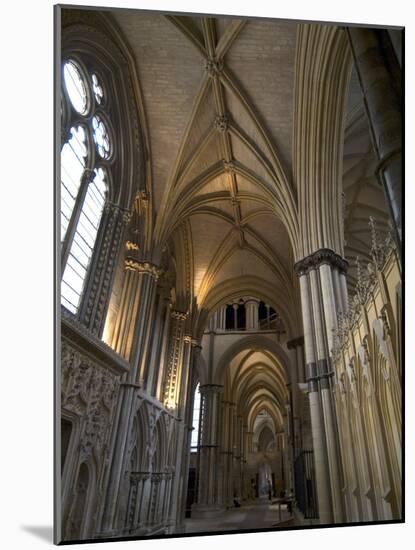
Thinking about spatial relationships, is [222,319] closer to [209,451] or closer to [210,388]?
[210,388]

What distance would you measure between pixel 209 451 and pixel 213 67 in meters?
18.1

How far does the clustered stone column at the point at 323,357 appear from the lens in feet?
23.0

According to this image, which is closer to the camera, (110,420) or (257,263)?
(110,420)

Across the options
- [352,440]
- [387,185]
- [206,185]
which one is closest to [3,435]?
[387,185]

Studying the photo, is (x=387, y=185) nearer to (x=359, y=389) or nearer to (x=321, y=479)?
(x=359, y=389)

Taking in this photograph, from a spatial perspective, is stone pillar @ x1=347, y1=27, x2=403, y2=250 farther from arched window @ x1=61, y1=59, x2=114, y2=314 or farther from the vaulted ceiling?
arched window @ x1=61, y1=59, x2=114, y2=314

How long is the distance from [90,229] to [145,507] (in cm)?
759

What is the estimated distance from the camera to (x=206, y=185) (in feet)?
44.7

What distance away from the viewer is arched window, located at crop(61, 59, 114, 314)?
7.60 m

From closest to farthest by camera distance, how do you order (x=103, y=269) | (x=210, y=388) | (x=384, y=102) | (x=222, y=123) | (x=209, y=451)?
1. (x=384, y=102)
2. (x=103, y=269)
3. (x=222, y=123)
4. (x=209, y=451)
5. (x=210, y=388)

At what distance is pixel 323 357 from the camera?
25.9ft

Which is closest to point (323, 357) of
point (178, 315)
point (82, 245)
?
point (82, 245)

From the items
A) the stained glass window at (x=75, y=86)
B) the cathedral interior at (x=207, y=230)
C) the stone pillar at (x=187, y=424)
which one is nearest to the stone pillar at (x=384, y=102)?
the cathedral interior at (x=207, y=230)

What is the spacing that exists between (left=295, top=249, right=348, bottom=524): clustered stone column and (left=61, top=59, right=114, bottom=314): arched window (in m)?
4.69
